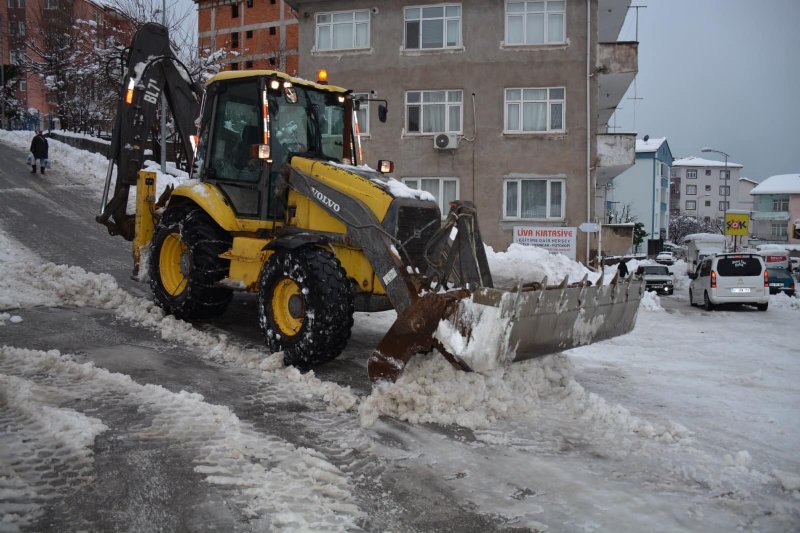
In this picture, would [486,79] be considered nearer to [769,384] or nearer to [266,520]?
[769,384]

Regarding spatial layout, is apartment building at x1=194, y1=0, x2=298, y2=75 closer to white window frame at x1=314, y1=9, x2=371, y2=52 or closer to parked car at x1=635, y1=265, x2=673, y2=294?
white window frame at x1=314, y1=9, x2=371, y2=52

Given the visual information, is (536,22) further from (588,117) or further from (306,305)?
(306,305)

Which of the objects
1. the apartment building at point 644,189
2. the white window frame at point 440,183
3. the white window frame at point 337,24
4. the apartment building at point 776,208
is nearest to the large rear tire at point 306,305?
the white window frame at point 440,183

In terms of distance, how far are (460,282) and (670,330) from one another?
7946 mm

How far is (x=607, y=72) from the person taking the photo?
21.0 m

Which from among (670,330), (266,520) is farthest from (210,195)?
(670,330)

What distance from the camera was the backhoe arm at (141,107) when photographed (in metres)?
9.52

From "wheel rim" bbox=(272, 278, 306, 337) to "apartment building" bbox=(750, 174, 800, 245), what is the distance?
87.7 meters

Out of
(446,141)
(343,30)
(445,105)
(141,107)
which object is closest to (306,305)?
(141,107)

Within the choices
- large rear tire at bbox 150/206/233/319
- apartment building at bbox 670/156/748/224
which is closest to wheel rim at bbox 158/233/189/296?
large rear tire at bbox 150/206/233/319

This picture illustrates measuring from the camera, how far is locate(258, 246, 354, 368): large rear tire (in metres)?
6.00

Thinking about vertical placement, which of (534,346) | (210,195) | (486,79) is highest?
(486,79)

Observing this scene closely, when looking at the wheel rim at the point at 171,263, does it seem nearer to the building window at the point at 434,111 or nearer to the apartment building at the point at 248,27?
the building window at the point at 434,111

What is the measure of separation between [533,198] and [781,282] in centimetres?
998
